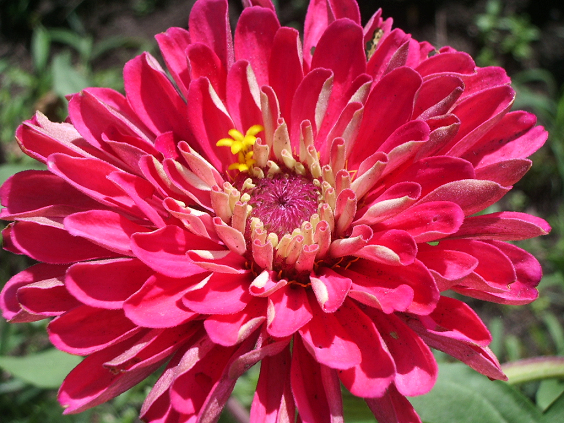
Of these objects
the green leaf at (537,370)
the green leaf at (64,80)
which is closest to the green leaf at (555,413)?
the green leaf at (537,370)

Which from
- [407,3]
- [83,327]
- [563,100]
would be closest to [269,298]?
[83,327]

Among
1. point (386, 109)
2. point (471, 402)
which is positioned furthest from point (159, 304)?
point (471, 402)

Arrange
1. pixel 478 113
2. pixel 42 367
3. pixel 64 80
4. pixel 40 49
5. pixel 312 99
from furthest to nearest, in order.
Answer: pixel 40 49
pixel 64 80
pixel 42 367
pixel 312 99
pixel 478 113

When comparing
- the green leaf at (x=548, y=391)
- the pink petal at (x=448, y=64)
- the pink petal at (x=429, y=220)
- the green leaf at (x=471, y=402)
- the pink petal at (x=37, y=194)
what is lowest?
the green leaf at (x=548, y=391)

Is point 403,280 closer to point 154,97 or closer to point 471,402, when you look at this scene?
point 471,402

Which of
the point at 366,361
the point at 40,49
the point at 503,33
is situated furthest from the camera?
the point at 503,33

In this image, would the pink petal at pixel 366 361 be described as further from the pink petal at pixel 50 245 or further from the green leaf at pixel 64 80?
the green leaf at pixel 64 80

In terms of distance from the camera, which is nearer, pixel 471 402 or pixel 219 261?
pixel 219 261
